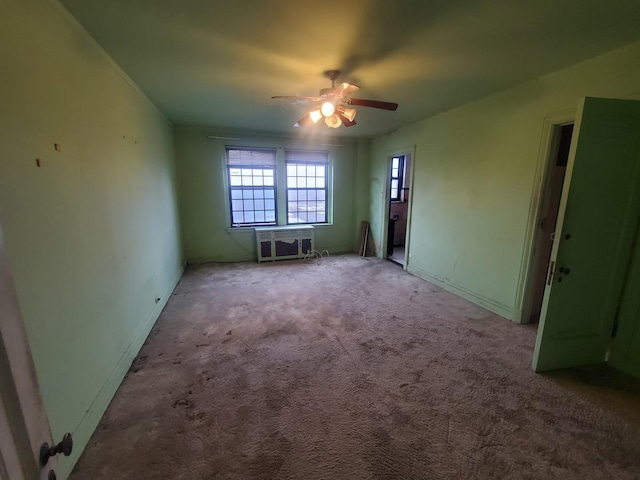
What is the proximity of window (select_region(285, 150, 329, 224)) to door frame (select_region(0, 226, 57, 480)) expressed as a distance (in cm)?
500

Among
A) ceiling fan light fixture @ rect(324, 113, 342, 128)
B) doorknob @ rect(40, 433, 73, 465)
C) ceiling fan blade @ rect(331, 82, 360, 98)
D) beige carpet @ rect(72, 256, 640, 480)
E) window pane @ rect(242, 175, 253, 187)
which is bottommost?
beige carpet @ rect(72, 256, 640, 480)

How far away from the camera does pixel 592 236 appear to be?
198cm

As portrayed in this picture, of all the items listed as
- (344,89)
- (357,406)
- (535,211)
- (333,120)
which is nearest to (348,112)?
(333,120)

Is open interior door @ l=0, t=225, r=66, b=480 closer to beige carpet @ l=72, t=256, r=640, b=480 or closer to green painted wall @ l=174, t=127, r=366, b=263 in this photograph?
beige carpet @ l=72, t=256, r=640, b=480

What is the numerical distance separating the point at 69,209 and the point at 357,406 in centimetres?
215

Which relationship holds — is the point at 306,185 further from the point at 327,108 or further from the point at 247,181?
the point at 327,108

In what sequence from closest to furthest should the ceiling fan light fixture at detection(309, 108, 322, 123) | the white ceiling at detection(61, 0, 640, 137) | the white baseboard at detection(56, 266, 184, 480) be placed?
the white baseboard at detection(56, 266, 184, 480) < the white ceiling at detection(61, 0, 640, 137) < the ceiling fan light fixture at detection(309, 108, 322, 123)

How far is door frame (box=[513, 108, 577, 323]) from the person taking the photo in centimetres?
252

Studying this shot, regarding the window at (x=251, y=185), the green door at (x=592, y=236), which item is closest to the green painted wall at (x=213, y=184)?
the window at (x=251, y=185)

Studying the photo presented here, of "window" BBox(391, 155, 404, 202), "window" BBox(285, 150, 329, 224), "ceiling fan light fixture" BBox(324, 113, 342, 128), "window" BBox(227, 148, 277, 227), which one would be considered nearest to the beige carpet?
"ceiling fan light fixture" BBox(324, 113, 342, 128)

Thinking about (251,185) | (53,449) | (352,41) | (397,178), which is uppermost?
(352,41)

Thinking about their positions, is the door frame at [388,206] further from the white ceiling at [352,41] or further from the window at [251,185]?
the window at [251,185]

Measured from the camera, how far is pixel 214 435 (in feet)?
5.25

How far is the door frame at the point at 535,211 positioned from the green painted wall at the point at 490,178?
14 millimetres
